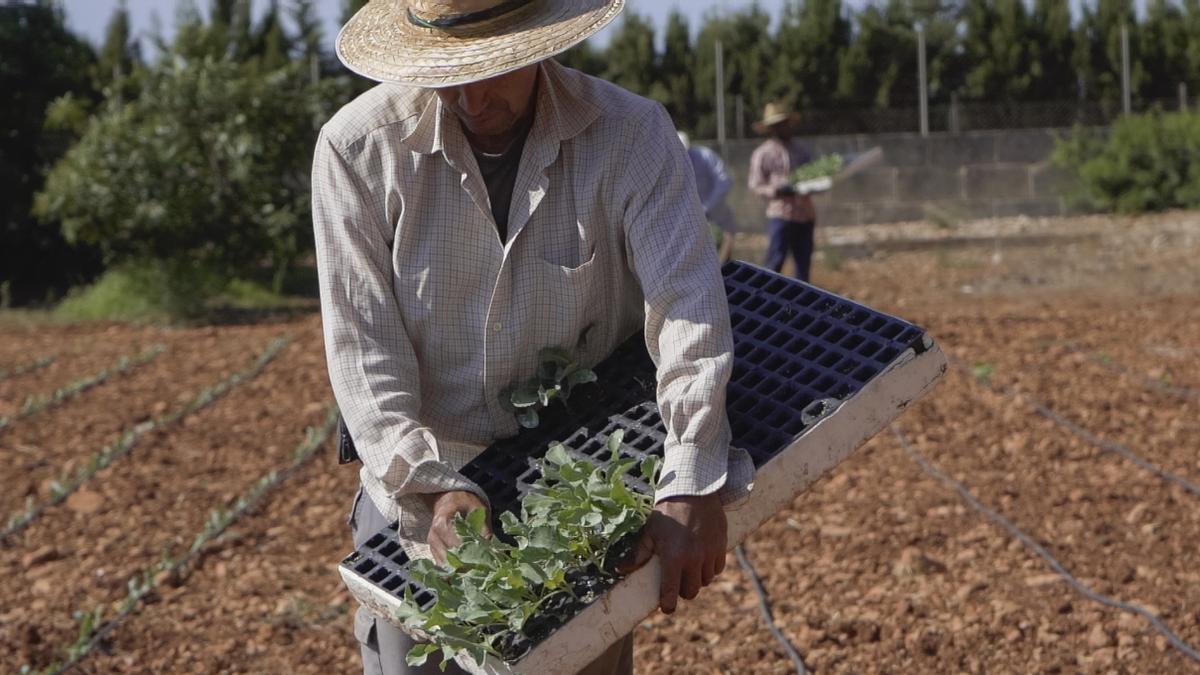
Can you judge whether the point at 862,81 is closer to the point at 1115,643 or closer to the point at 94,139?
the point at 94,139

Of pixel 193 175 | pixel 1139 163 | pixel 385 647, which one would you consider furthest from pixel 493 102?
pixel 1139 163

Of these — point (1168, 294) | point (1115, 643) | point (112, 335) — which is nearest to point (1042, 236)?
point (1168, 294)

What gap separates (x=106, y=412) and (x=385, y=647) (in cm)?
646

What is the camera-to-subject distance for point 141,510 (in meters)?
6.50

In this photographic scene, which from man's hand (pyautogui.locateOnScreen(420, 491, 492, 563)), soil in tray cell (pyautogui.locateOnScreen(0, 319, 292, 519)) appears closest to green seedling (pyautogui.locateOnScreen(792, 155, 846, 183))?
soil in tray cell (pyautogui.locateOnScreen(0, 319, 292, 519))

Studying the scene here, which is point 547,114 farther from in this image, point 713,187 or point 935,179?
point 935,179

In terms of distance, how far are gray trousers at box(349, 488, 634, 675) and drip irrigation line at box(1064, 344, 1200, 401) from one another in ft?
18.2

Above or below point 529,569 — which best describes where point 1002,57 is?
below

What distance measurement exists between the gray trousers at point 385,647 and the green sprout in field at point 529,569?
11.7 inches

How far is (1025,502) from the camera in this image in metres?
5.89

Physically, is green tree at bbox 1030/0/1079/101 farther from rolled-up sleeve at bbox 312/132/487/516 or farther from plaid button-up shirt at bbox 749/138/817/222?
rolled-up sleeve at bbox 312/132/487/516

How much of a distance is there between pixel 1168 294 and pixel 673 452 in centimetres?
1136

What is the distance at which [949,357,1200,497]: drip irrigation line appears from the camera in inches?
235

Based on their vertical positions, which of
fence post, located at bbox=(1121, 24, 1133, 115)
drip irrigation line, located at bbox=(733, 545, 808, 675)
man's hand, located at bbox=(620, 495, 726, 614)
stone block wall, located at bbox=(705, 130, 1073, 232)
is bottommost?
stone block wall, located at bbox=(705, 130, 1073, 232)
